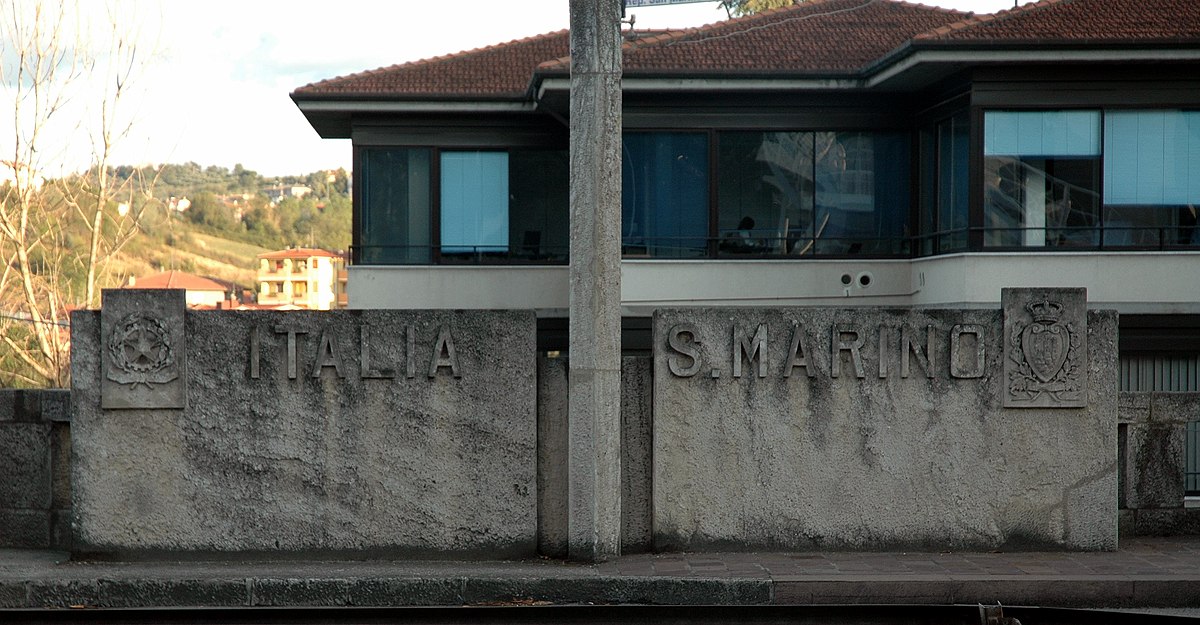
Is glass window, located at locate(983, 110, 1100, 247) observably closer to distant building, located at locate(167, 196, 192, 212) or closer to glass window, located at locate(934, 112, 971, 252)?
glass window, located at locate(934, 112, 971, 252)

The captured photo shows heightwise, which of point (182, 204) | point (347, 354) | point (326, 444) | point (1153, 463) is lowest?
point (1153, 463)

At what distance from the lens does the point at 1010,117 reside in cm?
1636

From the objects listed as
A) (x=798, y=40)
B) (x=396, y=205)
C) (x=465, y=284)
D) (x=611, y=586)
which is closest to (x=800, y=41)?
(x=798, y=40)

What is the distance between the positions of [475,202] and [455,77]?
2167 millimetres

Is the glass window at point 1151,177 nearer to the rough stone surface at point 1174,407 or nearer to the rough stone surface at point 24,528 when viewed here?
the rough stone surface at point 1174,407

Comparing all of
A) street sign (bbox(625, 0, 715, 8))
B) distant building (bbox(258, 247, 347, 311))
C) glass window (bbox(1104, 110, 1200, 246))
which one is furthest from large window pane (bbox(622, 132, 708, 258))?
distant building (bbox(258, 247, 347, 311))

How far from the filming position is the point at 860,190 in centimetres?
1875

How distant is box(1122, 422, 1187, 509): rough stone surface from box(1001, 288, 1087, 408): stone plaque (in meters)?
1.09

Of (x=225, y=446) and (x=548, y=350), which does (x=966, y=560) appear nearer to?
(x=225, y=446)

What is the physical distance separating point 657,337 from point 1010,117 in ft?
31.1

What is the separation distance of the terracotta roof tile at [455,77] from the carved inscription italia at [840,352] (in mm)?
11337

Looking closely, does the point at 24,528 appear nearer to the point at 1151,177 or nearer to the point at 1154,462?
the point at 1154,462

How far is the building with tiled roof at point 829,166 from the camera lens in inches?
643

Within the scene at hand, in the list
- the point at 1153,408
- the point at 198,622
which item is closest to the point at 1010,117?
the point at 1153,408
